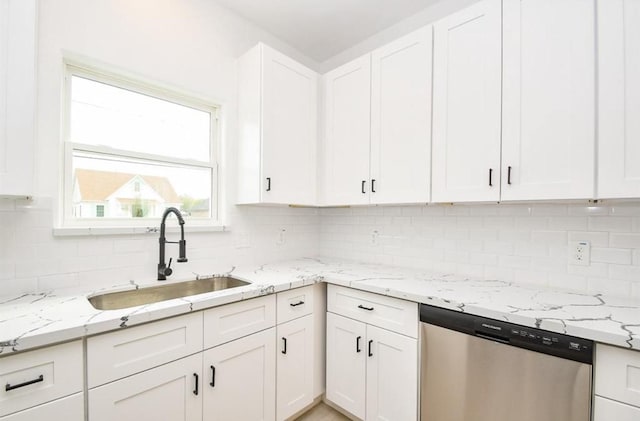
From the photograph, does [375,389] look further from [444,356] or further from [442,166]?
[442,166]

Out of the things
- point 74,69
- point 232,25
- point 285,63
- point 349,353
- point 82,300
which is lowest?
point 349,353

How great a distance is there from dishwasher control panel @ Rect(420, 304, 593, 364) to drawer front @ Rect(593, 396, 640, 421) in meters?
0.14

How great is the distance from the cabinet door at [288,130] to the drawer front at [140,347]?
3.09 feet

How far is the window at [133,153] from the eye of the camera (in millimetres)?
1573

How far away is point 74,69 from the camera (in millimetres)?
1553

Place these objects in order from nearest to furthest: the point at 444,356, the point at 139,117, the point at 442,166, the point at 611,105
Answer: the point at 611,105 < the point at 444,356 < the point at 442,166 < the point at 139,117

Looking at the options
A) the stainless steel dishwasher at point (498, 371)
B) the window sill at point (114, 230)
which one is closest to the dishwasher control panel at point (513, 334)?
the stainless steel dishwasher at point (498, 371)

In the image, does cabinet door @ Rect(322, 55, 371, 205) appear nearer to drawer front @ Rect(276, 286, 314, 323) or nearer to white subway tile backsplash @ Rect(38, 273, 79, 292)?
drawer front @ Rect(276, 286, 314, 323)

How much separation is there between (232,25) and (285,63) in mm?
516

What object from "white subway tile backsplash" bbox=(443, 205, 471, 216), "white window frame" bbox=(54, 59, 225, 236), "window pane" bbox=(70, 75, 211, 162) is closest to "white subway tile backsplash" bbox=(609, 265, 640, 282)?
"white subway tile backsplash" bbox=(443, 205, 471, 216)

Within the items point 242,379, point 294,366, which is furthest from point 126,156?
point 294,366

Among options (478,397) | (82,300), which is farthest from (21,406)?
(478,397)

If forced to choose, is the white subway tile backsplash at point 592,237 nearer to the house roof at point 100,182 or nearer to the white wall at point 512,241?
the white wall at point 512,241

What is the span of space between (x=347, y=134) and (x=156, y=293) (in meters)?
1.66
